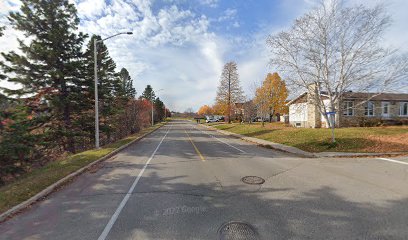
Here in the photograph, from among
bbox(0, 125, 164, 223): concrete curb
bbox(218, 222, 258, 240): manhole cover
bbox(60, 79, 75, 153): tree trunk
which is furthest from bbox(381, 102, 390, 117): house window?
bbox(60, 79, 75, 153): tree trunk

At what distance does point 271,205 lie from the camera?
4848mm

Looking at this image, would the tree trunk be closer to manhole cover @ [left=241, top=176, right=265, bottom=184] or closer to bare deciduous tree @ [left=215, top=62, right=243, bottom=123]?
manhole cover @ [left=241, top=176, right=265, bottom=184]

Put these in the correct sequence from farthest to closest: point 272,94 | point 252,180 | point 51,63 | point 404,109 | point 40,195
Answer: point 272,94
point 404,109
point 51,63
point 252,180
point 40,195

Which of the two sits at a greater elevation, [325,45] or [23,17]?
[23,17]

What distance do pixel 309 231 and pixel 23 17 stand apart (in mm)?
21414

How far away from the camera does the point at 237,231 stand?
12.3 ft

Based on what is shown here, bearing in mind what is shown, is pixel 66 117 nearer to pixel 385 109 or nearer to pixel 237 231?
pixel 237 231

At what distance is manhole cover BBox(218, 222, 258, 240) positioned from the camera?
11.7 ft

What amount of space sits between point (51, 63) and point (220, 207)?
1767 centimetres

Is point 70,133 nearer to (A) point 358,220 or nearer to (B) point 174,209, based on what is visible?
(B) point 174,209

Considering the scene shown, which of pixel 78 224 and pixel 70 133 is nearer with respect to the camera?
pixel 78 224

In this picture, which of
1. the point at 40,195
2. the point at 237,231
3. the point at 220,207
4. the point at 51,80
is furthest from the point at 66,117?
the point at 237,231

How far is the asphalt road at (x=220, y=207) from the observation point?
12.4ft

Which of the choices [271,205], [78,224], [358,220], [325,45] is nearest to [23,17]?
[78,224]
